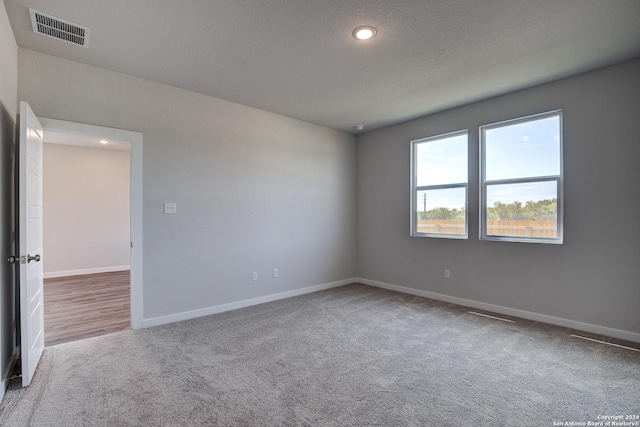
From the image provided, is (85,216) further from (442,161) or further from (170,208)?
(442,161)

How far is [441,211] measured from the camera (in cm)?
459

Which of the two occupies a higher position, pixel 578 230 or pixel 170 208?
pixel 170 208

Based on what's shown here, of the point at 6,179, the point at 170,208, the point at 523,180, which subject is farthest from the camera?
the point at 523,180

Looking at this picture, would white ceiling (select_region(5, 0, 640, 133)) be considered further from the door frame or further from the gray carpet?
the gray carpet

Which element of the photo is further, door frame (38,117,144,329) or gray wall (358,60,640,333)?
door frame (38,117,144,329)

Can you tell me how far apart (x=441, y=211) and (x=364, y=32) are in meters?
2.89

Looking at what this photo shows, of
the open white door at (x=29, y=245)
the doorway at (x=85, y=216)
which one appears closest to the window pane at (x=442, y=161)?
the open white door at (x=29, y=245)

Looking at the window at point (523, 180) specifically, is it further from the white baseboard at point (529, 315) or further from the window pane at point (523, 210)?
the white baseboard at point (529, 315)

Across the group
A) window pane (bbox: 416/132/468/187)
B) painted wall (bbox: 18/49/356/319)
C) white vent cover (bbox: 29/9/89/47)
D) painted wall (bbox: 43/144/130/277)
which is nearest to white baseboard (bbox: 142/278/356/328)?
painted wall (bbox: 18/49/356/319)

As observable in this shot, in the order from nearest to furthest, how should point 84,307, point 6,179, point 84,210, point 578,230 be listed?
point 6,179 → point 578,230 → point 84,307 → point 84,210

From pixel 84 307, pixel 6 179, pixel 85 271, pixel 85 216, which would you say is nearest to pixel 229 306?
pixel 84 307

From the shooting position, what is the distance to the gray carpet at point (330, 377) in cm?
193

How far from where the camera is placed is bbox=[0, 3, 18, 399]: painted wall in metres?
2.22

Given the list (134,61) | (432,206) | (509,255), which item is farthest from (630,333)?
(134,61)
